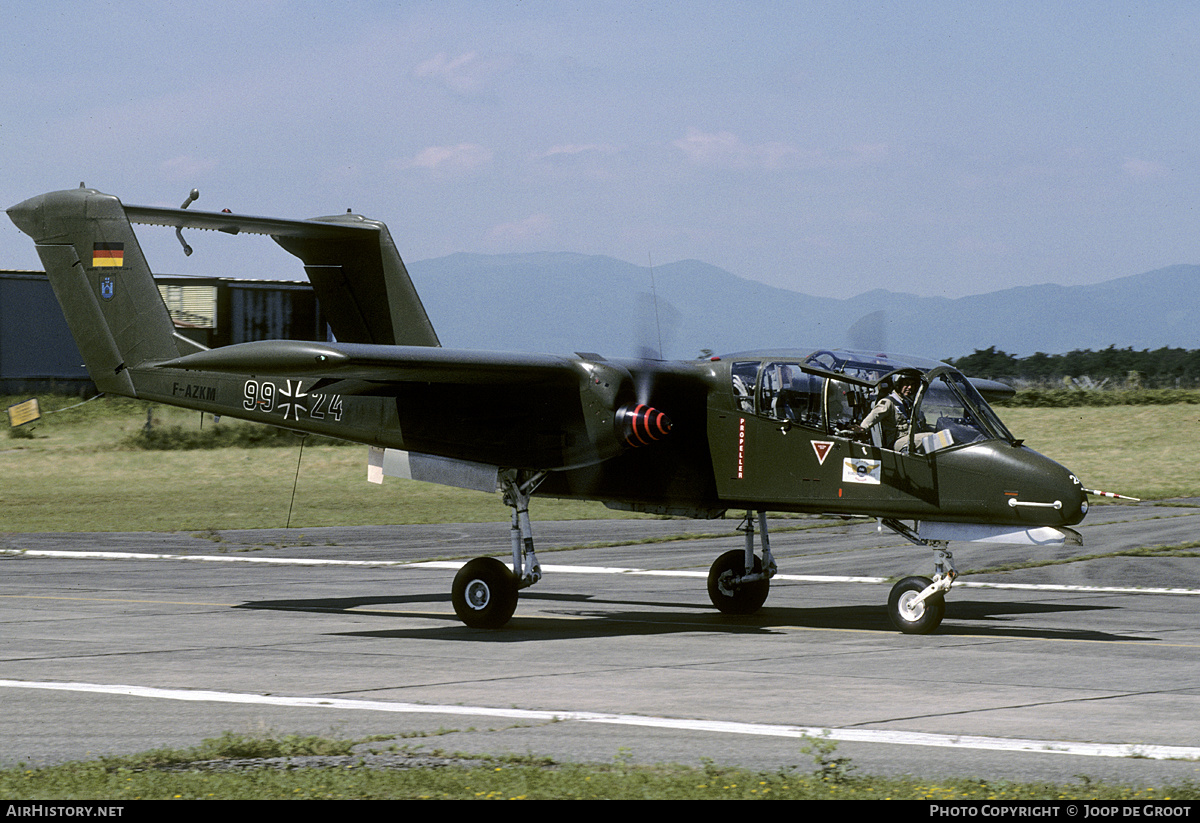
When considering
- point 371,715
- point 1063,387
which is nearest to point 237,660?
point 371,715

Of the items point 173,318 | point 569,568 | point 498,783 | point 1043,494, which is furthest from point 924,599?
point 173,318

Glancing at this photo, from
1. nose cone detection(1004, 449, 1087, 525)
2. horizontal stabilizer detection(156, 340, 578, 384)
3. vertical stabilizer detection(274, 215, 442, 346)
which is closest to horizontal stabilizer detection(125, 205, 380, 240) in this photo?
vertical stabilizer detection(274, 215, 442, 346)

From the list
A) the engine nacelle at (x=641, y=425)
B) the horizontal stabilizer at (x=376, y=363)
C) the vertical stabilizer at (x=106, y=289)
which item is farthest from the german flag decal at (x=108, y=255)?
the engine nacelle at (x=641, y=425)

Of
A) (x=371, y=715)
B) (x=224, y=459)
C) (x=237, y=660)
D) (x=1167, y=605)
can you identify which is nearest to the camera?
(x=371, y=715)

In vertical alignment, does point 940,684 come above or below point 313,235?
below

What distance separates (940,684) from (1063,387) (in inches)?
2171

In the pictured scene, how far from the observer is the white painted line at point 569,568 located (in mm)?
21578

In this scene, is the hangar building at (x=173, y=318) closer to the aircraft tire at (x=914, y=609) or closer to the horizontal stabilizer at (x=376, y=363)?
the horizontal stabilizer at (x=376, y=363)

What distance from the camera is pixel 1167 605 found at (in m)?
19.3

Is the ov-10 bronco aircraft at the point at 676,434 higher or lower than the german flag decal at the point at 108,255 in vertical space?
lower

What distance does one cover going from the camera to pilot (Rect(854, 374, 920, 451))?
1602 centimetres

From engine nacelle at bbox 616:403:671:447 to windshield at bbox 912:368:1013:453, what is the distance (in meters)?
3.01

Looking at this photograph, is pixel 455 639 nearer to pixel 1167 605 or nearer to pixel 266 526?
pixel 1167 605

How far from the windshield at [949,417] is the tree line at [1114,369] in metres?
46.6
